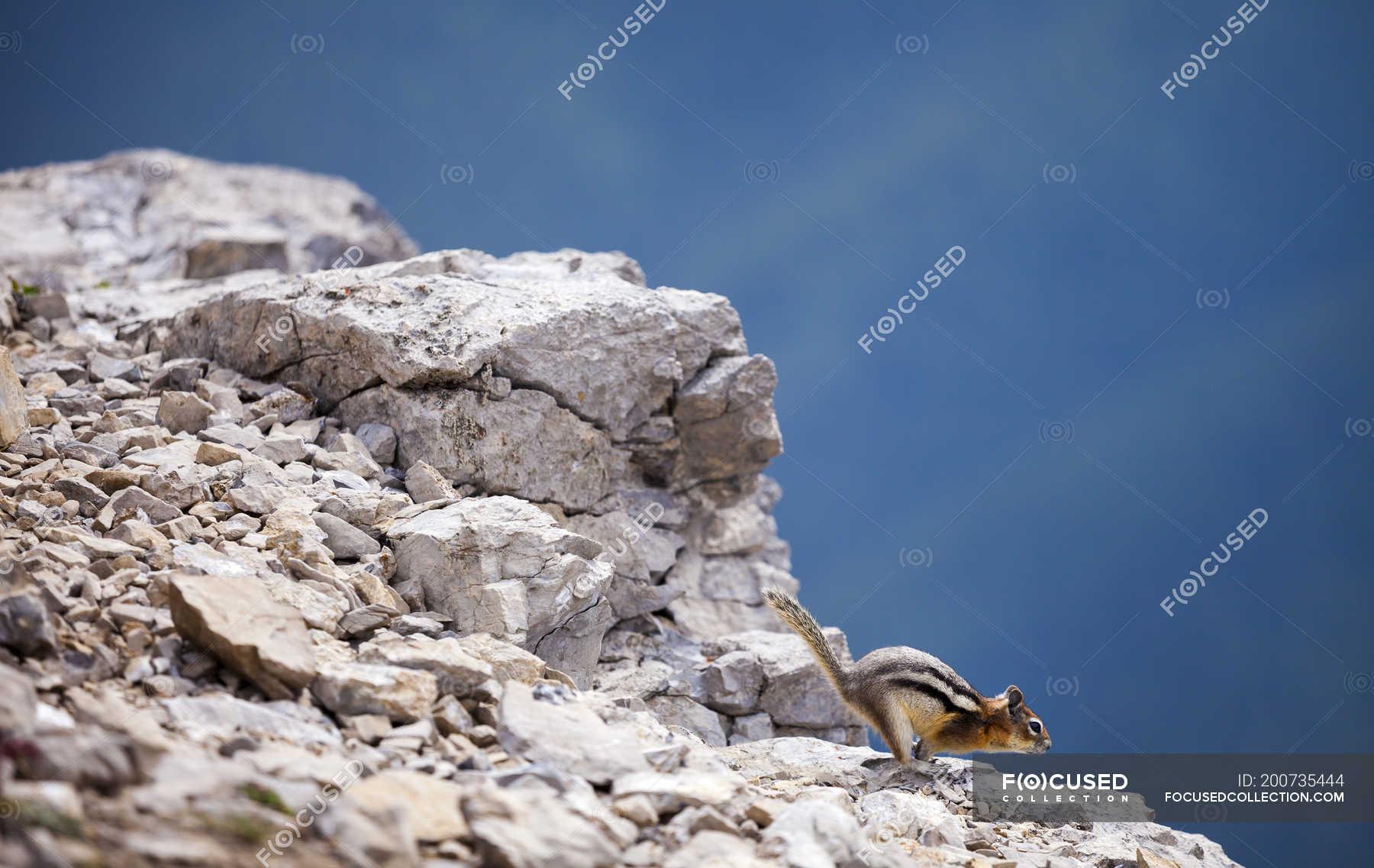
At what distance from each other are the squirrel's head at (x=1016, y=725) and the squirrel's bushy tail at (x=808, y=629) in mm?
1400

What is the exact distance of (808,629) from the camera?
7805mm

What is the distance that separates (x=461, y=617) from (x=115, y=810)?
3331 mm

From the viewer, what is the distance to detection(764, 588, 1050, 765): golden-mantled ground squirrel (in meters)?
7.30

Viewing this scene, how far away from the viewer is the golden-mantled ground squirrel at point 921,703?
730cm

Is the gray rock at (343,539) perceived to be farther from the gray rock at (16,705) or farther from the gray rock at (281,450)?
the gray rock at (16,705)

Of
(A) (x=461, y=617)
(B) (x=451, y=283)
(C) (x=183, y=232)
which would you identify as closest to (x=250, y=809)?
(A) (x=461, y=617)

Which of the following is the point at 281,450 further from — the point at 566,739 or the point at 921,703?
the point at 921,703

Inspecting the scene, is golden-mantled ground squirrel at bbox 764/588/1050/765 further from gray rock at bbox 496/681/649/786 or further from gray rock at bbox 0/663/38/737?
gray rock at bbox 0/663/38/737

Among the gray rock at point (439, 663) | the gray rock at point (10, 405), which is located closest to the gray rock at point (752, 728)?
the gray rock at point (439, 663)

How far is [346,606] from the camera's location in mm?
5719

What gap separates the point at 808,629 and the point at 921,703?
1.13 m

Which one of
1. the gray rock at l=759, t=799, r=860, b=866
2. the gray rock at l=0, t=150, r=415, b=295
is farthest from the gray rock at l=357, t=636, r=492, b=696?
the gray rock at l=0, t=150, r=415, b=295

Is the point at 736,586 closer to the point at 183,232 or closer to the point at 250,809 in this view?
the point at 250,809

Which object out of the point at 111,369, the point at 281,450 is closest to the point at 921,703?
the point at 281,450
